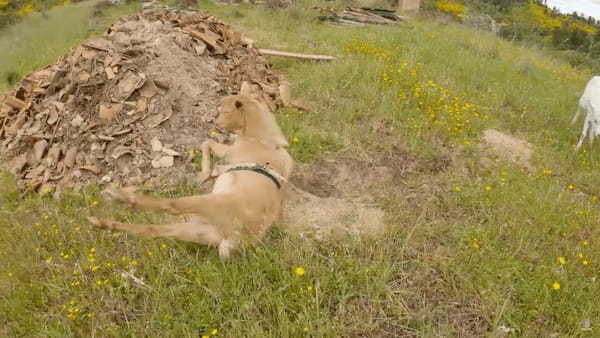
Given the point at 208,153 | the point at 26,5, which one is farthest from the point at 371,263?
the point at 26,5

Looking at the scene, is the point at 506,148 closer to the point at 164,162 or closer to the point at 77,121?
the point at 164,162

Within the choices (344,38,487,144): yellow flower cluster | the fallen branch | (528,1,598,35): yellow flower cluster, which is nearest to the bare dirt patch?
(344,38,487,144): yellow flower cluster

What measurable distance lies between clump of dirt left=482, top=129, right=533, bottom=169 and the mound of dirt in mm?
3056

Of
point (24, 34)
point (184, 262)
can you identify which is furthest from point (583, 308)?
point (24, 34)

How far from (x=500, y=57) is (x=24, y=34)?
1380 cm

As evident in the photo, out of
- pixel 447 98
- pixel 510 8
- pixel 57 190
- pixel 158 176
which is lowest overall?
pixel 57 190

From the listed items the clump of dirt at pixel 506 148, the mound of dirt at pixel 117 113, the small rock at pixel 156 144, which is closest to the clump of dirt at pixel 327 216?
the mound of dirt at pixel 117 113

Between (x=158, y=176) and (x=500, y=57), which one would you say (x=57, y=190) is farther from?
(x=500, y=57)

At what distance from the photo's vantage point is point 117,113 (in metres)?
4.52

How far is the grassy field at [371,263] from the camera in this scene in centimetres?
246

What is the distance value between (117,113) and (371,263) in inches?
142

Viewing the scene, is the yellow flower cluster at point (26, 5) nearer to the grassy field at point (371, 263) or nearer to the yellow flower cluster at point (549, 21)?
the grassy field at point (371, 263)

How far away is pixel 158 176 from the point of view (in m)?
3.97

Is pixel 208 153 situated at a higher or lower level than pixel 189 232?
higher
